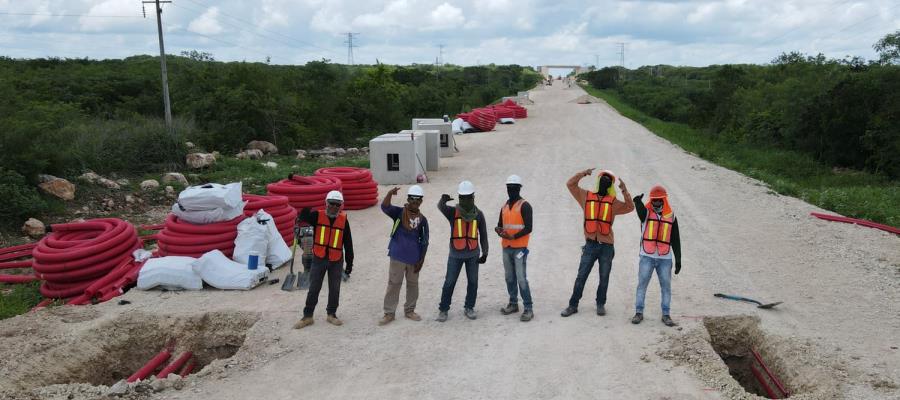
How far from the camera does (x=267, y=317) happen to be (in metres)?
8.40

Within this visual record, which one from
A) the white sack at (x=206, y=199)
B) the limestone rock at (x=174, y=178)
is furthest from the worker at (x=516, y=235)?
the limestone rock at (x=174, y=178)

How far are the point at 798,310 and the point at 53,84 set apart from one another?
113 feet

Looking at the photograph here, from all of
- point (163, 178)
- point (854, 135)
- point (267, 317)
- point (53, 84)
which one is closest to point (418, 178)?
point (163, 178)

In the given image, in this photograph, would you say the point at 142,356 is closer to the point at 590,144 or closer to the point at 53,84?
the point at 590,144

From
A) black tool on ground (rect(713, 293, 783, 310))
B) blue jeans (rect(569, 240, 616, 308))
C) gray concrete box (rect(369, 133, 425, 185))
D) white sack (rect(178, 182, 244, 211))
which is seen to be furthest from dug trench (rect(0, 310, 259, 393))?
gray concrete box (rect(369, 133, 425, 185))

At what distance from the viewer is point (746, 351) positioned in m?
7.64

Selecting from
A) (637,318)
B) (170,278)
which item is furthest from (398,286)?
(170,278)

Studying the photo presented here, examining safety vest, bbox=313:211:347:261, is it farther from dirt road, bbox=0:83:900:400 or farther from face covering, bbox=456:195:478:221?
face covering, bbox=456:195:478:221

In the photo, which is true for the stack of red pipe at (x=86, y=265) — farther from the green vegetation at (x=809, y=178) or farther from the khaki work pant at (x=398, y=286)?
the green vegetation at (x=809, y=178)

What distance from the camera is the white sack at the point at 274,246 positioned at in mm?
10578

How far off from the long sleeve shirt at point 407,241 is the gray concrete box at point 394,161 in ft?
36.6

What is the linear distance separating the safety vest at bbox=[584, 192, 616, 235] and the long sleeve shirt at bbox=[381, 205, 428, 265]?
1.96 meters

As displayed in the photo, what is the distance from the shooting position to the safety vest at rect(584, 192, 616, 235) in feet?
25.6

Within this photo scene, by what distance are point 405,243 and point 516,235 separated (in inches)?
52.8
